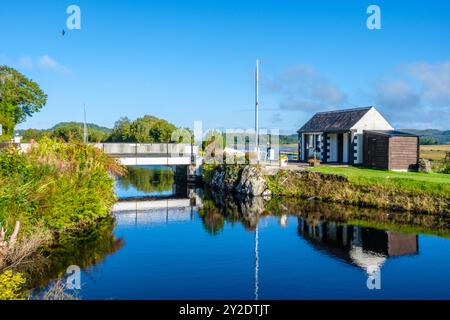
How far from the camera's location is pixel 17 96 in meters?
60.8

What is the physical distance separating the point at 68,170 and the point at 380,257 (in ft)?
45.3

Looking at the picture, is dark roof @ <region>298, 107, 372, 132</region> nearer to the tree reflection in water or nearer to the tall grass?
the tall grass

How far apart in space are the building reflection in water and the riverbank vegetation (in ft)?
33.7

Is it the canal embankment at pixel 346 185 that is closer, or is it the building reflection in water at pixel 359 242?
the building reflection in water at pixel 359 242

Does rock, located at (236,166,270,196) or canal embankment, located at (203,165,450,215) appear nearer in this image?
canal embankment, located at (203,165,450,215)

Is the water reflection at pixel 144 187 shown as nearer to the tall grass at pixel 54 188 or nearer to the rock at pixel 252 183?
the rock at pixel 252 183

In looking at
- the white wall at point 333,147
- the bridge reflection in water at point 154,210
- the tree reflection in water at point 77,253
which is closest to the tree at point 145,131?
the white wall at point 333,147

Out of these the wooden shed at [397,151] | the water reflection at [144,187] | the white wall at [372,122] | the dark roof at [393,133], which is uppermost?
the white wall at [372,122]

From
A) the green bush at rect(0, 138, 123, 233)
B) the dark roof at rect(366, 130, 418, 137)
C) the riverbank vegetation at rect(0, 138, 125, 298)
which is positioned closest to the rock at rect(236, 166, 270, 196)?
the dark roof at rect(366, 130, 418, 137)

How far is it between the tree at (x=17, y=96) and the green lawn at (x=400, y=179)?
43167 mm

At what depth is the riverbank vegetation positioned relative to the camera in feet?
47.9

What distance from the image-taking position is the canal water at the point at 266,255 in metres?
13.4

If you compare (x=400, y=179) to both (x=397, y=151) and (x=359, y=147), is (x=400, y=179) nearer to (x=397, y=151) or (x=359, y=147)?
(x=397, y=151)
